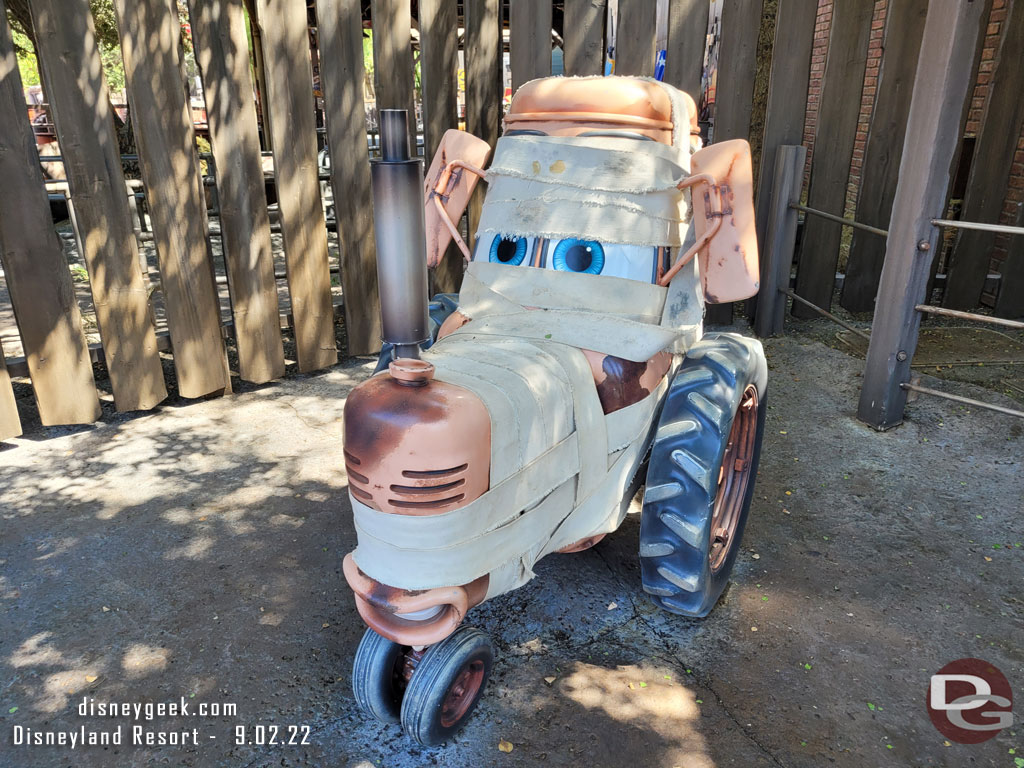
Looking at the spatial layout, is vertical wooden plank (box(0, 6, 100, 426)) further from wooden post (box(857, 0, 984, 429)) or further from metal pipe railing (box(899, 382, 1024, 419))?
metal pipe railing (box(899, 382, 1024, 419))

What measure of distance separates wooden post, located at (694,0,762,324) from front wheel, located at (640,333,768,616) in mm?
2909

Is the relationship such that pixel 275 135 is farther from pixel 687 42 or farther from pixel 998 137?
pixel 998 137

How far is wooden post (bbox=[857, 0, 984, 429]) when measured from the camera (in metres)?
3.50

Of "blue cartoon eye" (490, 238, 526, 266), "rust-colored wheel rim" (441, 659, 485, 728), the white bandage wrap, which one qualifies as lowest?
"rust-colored wheel rim" (441, 659, 485, 728)

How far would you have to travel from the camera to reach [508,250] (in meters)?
2.63

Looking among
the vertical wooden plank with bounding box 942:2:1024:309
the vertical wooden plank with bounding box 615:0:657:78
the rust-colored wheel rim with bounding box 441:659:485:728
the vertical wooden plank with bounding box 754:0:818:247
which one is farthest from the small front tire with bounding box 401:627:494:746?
the vertical wooden plank with bounding box 942:2:1024:309

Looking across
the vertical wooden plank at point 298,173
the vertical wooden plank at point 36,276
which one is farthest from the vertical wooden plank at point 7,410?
the vertical wooden plank at point 298,173

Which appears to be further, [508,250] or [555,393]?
[508,250]

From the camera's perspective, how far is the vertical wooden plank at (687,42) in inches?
179

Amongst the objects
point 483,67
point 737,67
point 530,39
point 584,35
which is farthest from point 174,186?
point 737,67

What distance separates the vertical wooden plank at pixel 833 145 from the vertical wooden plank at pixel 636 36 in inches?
53.2

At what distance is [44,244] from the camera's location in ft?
12.4

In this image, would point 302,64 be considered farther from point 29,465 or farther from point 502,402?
point 502,402

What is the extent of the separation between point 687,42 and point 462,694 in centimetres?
406
